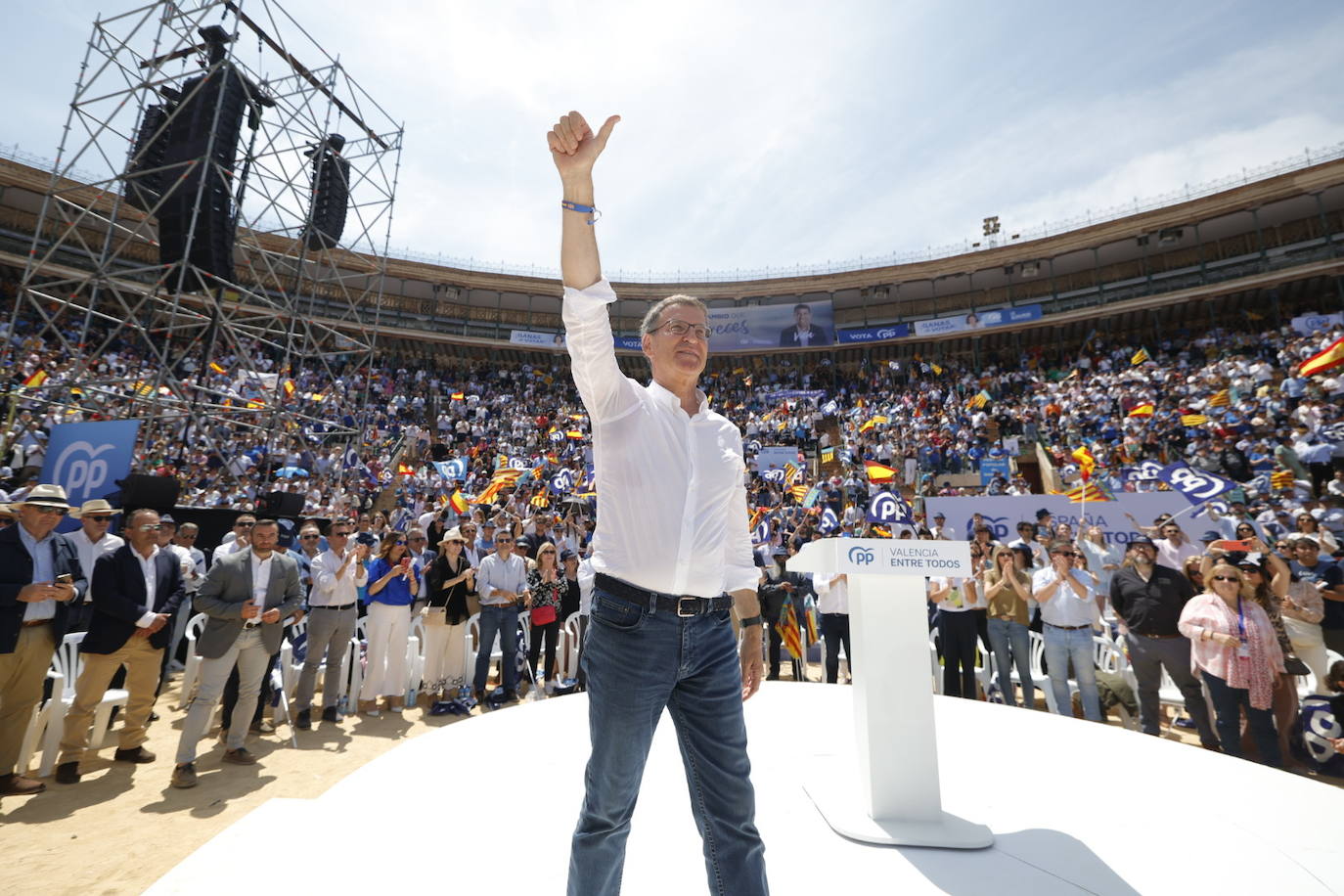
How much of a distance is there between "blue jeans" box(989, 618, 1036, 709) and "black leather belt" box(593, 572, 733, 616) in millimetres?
5562

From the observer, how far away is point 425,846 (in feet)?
6.86

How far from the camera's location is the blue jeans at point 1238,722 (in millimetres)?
4020

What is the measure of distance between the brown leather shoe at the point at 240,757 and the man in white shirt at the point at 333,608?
3.02 feet

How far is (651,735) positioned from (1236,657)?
4.86m

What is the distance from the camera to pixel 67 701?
4.39 metres

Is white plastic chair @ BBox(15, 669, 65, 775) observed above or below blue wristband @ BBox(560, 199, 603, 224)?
below

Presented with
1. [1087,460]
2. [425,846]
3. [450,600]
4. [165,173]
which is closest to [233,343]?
[165,173]

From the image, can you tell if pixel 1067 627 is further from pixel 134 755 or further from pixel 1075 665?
pixel 134 755

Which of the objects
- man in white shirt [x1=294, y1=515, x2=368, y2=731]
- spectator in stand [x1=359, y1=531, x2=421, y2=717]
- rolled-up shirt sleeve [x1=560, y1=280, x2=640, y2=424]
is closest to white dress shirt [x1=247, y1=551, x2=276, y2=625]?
man in white shirt [x1=294, y1=515, x2=368, y2=731]

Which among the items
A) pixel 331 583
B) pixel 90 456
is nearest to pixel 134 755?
pixel 331 583

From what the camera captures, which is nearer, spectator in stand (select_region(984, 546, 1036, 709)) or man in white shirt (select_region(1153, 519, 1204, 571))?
spectator in stand (select_region(984, 546, 1036, 709))

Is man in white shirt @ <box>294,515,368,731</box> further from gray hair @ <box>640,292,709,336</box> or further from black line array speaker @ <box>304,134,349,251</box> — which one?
black line array speaker @ <box>304,134,349,251</box>

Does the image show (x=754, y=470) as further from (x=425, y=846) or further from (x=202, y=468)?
(x=425, y=846)

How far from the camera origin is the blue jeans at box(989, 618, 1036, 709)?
5.78 metres
